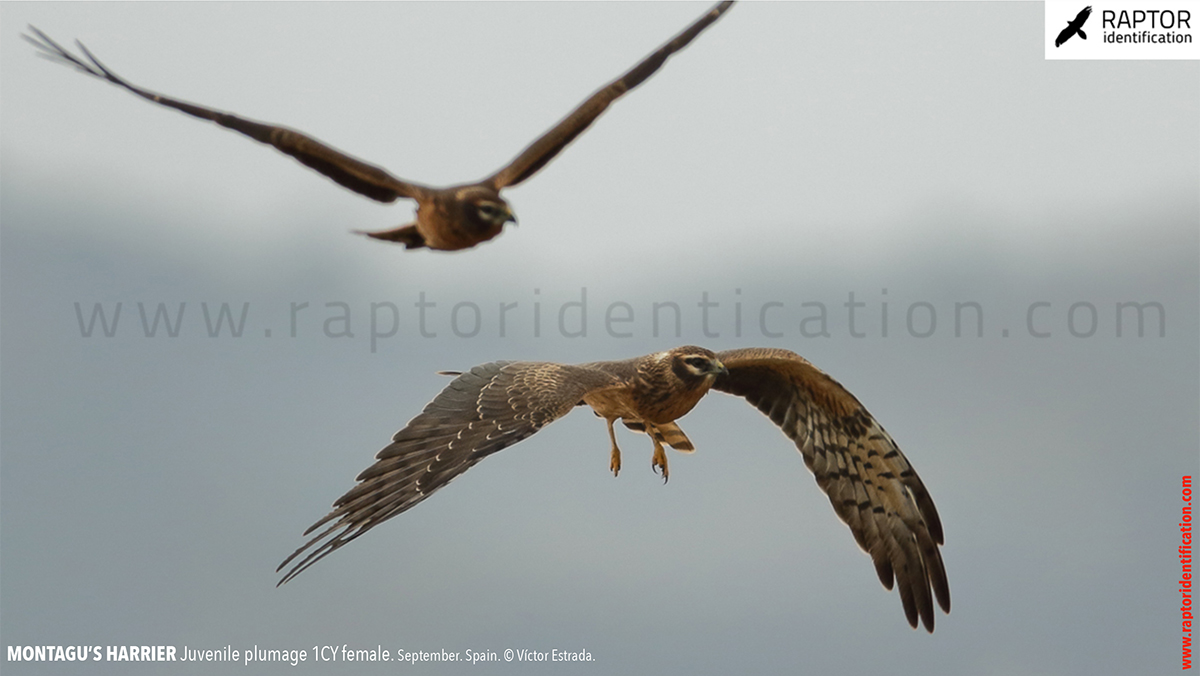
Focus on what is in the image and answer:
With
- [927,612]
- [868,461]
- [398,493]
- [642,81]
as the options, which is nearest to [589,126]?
[642,81]

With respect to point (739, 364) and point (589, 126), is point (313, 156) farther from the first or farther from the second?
point (739, 364)

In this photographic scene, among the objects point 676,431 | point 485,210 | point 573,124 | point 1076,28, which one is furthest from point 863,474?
point 1076,28

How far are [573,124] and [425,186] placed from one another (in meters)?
1.04

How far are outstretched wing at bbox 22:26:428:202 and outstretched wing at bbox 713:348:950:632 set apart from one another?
3060mm

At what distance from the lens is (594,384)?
6746 millimetres

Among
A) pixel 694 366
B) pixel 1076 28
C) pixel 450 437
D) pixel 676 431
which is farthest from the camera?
pixel 1076 28

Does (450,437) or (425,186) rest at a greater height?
(425,186)

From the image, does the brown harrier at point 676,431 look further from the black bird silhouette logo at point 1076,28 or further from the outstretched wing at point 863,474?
the black bird silhouette logo at point 1076,28

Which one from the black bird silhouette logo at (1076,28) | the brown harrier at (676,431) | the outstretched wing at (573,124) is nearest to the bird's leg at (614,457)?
the brown harrier at (676,431)

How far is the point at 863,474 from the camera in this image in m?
8.41

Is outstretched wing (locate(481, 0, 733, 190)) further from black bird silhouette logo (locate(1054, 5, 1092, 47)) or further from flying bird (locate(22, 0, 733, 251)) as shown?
black bird silhouette logo (locate(1054, 5, 1092, 47))

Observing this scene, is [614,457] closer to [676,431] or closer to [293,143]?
[676,431]

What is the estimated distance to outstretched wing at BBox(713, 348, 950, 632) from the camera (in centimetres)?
822

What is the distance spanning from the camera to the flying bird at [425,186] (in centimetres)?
641
